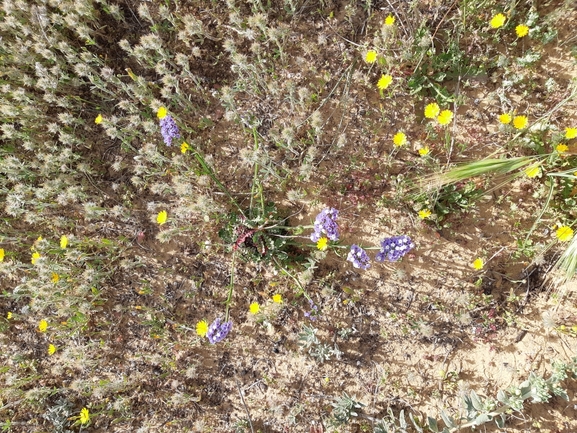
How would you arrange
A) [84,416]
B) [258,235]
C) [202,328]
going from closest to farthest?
[258,235] → [202,328] → [84,416]

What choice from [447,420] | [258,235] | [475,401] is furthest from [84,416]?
[475,401]

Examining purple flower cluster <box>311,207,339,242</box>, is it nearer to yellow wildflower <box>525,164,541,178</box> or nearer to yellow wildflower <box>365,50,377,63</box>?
yellow wildflower <box>365,50,377,63</box>

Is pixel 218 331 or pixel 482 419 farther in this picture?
pixel 218 331

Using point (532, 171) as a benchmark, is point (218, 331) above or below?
below

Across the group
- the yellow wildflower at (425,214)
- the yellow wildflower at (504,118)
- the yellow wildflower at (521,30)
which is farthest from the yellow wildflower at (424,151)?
the yellow wildflower at (521,30)

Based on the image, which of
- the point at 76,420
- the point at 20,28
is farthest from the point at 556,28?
the point at 76,420

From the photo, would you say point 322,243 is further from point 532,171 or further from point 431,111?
point 532,171

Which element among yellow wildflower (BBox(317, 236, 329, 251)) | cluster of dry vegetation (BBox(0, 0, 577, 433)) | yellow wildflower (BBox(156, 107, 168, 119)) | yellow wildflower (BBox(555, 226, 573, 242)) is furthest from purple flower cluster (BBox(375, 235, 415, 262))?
yellow wildflower (BBox(156, 107, 168, 119))

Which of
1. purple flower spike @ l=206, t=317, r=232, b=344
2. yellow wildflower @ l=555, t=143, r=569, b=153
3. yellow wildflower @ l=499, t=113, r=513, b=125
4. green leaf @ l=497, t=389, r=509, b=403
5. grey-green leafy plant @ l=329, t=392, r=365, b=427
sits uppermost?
yellow wildflower @ l=499, t=113, r=513, b=125

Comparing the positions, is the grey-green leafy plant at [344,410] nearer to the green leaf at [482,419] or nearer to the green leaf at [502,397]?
the green leaf at [482,419]
